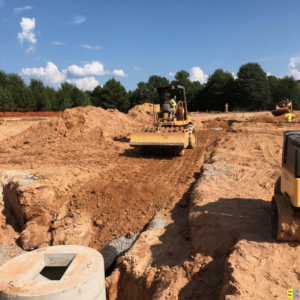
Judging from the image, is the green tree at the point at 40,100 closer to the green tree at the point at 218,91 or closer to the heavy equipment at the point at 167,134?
the green tree at the point at 218,91

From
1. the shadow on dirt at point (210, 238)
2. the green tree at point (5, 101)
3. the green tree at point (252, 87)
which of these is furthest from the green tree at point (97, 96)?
the shadow on dirt at point (210, 238)

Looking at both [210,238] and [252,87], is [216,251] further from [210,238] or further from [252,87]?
[252,87]

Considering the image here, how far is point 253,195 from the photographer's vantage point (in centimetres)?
643

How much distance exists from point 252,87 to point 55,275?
47.4 metres

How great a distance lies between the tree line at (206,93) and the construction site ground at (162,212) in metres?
35.4

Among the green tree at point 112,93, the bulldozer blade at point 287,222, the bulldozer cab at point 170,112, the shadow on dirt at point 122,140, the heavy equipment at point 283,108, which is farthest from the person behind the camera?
the green tree at point 112,93

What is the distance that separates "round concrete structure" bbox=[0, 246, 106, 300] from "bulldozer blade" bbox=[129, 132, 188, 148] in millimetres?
6232

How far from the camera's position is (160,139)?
35.8 ft

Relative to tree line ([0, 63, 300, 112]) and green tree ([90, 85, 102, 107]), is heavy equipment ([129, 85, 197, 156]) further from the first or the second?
green tree ([90, 85, 102, 107])

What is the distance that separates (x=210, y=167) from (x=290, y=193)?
18.1ft

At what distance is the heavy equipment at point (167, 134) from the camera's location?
35.4 ft

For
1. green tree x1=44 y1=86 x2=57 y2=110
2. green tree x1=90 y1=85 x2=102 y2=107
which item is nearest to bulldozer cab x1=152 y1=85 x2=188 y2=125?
green tree x1=44 y1=86 x2=57 y2=110

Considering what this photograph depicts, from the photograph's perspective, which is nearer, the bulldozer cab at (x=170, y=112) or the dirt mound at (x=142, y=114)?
the bulldozer cab at (x=170, y=112)

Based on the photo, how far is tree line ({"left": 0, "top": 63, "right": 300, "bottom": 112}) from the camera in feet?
147
